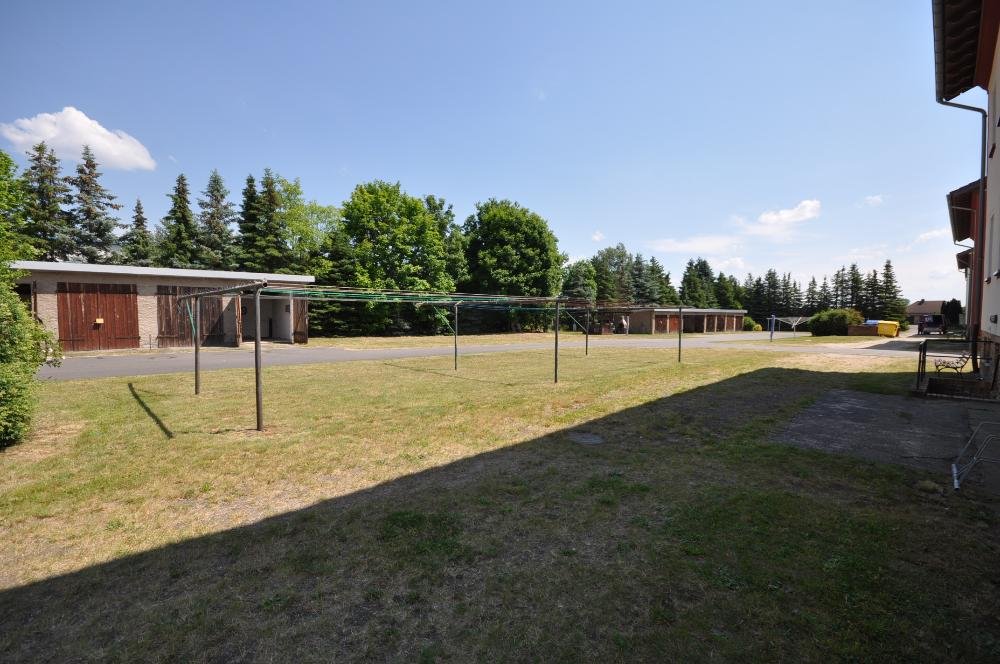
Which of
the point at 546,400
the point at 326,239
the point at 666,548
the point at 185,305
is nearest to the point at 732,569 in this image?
the point at 666,548

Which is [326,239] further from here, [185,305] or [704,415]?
[704,415]

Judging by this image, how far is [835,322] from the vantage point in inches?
1772

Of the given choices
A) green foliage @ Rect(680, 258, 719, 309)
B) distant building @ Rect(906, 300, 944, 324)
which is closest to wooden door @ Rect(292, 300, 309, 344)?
green foliage @ Rect(680, 258, 719, 309)

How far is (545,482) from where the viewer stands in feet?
16.9

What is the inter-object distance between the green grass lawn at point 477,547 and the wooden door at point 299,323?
65.4ft

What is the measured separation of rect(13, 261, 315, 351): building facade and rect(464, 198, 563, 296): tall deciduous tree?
23.7 m

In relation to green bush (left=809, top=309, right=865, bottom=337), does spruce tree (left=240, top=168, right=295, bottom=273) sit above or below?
above

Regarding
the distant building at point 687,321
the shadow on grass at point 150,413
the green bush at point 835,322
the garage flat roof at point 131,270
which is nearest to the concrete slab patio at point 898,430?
the shadow on grass at point 150,413

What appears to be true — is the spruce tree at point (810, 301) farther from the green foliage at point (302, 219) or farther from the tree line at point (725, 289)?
the green foliage at point (302, 219)

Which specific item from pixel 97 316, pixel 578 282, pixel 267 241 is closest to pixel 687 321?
pixel 578 282

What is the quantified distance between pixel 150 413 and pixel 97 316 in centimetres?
1735

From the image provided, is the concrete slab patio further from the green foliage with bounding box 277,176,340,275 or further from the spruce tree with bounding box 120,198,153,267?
the spruce tree with bounding box 120,198,153,267

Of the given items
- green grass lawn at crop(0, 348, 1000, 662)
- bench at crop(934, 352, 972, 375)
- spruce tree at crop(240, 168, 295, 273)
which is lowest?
green grass lawn at crop(0, 348, 1000, 662)

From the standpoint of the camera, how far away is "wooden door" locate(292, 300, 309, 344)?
89.1 feet
